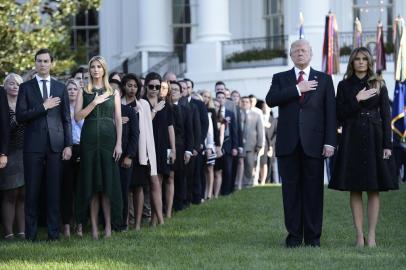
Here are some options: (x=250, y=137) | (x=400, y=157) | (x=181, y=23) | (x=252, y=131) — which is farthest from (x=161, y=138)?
(x=181, y=23)

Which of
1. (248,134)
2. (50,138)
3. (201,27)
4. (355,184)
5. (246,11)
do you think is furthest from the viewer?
(246,11)

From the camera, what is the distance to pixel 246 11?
40.8 m

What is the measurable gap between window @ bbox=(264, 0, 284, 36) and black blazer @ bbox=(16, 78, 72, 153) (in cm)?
2611

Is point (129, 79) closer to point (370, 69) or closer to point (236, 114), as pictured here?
point (370, 69)

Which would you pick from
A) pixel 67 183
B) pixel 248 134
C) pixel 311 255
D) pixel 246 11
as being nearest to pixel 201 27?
pixel 246 11

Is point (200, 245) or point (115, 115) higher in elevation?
point (115, 115)

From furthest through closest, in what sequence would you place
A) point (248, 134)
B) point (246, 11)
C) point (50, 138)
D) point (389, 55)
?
point (246, 11) → point (389, 55) → point (248, 134) → point (50, 138)

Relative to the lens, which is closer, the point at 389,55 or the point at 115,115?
the point at 115,115

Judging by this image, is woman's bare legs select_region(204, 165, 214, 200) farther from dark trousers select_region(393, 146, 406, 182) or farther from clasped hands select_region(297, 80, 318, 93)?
clasped hands select_region(297, 80, 318, 93)

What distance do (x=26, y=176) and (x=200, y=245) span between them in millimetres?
2225

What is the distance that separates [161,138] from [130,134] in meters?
1.38

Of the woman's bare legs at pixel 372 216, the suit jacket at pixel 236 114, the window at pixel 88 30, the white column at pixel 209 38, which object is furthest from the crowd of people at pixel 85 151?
the window at pixel 88 30

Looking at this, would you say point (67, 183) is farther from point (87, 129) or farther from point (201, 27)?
point (201, 27)

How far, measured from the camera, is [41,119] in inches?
542
